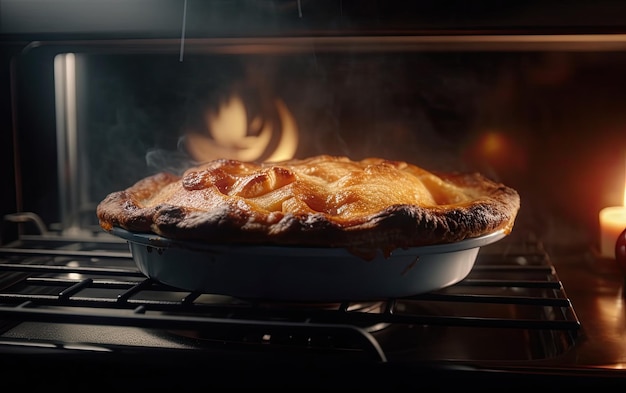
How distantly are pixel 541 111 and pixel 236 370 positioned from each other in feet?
3.38

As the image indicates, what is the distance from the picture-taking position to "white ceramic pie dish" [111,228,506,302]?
94 centimetres

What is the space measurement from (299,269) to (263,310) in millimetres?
126

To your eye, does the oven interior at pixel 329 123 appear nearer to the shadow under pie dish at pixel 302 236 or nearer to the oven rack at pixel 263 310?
the oven rack at pixel 263 310

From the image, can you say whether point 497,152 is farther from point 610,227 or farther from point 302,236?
point 302,236

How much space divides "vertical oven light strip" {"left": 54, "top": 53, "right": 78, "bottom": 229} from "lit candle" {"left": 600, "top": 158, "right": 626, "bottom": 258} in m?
1.26

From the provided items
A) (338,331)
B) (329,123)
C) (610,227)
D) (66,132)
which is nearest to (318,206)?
(338,331)

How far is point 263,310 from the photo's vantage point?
1035mm

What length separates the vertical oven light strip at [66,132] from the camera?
1.63m

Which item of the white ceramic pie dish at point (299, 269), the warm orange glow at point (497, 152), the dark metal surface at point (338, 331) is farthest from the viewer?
the warm orange glow at point (497, 152)

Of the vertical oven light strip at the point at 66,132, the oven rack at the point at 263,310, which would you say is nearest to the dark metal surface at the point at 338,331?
the oven rack at the point at 263,310

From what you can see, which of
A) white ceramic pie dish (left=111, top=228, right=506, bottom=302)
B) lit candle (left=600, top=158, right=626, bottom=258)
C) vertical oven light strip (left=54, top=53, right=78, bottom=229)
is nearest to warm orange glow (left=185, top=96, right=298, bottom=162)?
vertical oven light strip (left=54, top=53, right=78, bottom=229)

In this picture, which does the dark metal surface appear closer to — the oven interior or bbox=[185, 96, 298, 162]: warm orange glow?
the oven interior

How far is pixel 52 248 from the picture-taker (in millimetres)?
1524

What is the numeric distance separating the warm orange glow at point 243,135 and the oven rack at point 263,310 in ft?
1.13
